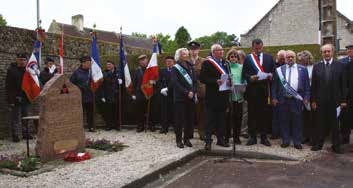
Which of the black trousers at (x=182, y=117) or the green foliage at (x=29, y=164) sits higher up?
the black trousers at (x=182, y=117)

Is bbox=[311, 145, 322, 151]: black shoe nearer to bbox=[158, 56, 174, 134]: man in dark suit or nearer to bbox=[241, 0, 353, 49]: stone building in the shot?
bbox=[158, 56, 174, 134]: man in dark suit

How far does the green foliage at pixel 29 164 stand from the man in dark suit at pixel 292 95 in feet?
15.5

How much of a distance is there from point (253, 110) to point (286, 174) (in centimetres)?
223

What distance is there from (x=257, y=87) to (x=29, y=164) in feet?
15.1

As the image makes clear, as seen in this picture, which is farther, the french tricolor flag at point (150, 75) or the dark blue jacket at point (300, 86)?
the french tricolor flag at point (150, 75)

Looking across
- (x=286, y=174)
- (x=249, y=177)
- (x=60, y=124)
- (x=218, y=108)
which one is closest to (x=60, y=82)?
(x=60, y=124)

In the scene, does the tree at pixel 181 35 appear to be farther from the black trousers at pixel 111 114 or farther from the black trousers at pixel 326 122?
the black trousers at pixel 326 122

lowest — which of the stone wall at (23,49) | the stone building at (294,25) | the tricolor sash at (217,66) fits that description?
the tricolor sash at (217,66)

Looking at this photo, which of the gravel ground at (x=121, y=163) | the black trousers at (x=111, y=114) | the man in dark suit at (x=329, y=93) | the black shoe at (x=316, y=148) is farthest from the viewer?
the black trousers at (x=111, y=114)

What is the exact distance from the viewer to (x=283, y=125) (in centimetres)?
779

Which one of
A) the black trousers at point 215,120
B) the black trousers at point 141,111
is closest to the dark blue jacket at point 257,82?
the black trousers at point 215,120

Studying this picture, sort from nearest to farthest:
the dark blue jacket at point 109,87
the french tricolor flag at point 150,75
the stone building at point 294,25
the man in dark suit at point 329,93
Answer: the man in dark suit at point 329,93 < the french tricolor flag at point 150,75 < the dark blue jacket at point 109,87 < the stone building at point 294,25

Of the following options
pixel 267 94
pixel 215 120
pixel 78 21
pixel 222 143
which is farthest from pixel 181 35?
pixel 222 143

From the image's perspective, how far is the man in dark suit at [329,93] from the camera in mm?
7258
